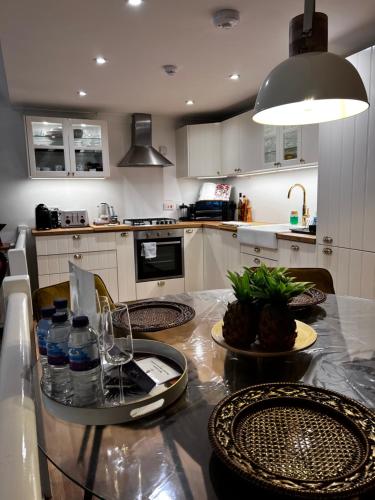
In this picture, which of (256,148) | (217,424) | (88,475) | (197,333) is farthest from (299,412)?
(256,148)

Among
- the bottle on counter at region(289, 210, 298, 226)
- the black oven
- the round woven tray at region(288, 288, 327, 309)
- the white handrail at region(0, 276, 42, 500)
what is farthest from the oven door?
the white handrail at region(0, 276, 42, 500)

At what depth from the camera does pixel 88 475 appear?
618mm

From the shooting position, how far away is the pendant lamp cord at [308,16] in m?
1.06

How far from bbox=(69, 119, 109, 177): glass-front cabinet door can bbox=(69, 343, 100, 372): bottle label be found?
3516 millimetres

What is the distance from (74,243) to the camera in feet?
12.4

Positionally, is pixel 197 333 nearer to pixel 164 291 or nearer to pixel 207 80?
pixel 207 80

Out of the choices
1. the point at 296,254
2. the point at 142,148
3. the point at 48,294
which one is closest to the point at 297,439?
the point at 48,294

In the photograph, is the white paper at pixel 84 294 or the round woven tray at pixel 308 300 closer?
the white paper at pixel 84 294

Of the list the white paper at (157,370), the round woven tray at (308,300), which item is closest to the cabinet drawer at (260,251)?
the round woven tray at (308,300)

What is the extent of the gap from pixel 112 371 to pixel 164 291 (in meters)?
3.29

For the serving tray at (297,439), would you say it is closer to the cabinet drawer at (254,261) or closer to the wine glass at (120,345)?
the wine glass at (120,345)

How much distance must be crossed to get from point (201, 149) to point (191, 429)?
4011mm

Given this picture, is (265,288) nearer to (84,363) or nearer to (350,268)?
(84,363)

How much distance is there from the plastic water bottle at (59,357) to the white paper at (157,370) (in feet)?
0.68
